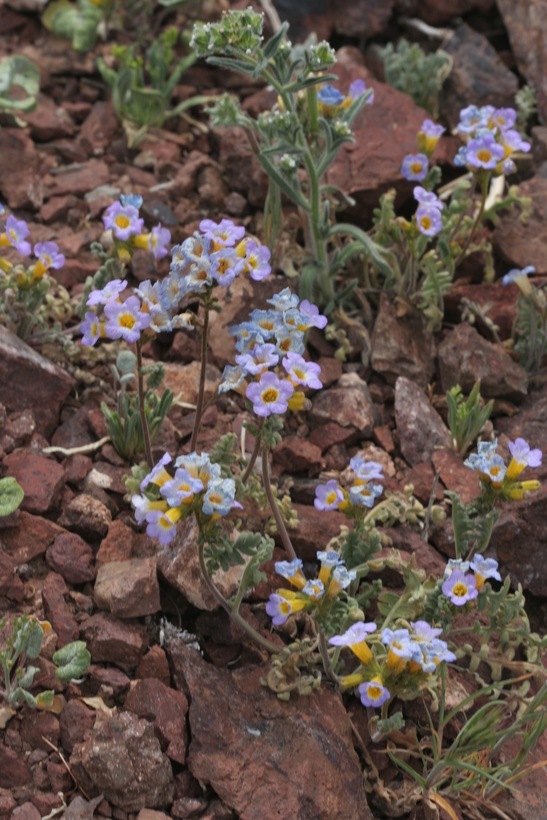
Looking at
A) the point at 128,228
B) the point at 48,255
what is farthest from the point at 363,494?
the point at 48,255

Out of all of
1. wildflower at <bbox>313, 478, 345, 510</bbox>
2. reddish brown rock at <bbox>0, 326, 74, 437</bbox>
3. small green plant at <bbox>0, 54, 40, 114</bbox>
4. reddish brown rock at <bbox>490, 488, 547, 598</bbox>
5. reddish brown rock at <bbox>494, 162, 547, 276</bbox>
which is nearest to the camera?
wildflower at <bbox>313, 478, 345, 510</bbox>

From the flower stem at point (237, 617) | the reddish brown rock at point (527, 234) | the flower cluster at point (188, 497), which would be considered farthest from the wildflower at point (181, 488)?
the reddish brown rock at point (527, 234)

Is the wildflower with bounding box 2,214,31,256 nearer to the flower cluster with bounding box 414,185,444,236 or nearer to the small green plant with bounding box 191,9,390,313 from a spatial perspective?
the small green plant with bounding box 191,9,390,313

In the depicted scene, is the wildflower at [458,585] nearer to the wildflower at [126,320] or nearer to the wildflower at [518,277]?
the wildflower at [126,320]

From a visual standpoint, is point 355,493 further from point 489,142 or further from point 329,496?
point 489,142

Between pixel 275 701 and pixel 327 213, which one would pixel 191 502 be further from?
pixel 327 213

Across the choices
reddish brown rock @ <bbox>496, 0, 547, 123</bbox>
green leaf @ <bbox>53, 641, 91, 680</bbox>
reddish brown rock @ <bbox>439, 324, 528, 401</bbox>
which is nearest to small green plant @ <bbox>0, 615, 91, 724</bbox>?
green leaf @ <bbox>53, 641, 91, 680</bbox>
